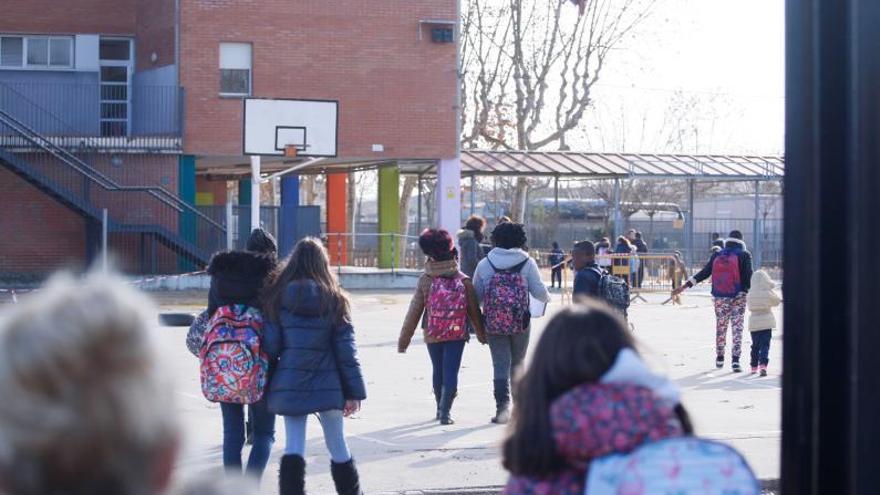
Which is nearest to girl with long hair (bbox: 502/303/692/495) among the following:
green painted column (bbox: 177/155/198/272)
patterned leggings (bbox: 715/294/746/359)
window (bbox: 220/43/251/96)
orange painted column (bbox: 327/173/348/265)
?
patterned leggings (bbox: 715/294/746/359)

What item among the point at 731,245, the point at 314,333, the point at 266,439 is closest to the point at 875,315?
the point at 314,333

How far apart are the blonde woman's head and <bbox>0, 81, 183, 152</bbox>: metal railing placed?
1233 inches

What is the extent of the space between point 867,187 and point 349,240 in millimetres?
40217

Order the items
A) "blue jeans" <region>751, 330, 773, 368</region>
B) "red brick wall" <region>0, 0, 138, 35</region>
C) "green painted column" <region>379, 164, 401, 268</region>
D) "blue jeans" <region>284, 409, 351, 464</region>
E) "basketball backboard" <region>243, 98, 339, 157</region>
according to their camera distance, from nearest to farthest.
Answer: "blue jeans" <region>284, 409, 351, 464</region> → "blue jeans" <region>751, 330, 773, 368</region> → "basketball backboard" <region>243, 98, 339, 157</region> → "red brick wall" <region>0, 0, 138, 35</region> → "green painted column" <region>379, 164, 401, 268</region>

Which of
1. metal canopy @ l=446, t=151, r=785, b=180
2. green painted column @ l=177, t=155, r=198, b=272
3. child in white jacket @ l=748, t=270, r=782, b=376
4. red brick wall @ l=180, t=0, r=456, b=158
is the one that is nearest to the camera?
child in white jacket @ l=748, t=270, r=782, b=376

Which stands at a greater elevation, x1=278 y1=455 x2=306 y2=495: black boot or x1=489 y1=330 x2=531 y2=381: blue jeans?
x1=489 y1=330 x2=531 y2=381: blue jeans

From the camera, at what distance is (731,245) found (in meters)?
15.6

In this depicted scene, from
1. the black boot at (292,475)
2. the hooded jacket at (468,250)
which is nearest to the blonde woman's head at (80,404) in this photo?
the black boot at (292,475)

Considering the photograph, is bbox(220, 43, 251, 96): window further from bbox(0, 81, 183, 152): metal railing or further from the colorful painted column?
the colorful painted column

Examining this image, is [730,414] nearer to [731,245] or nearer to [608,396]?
[731,245]

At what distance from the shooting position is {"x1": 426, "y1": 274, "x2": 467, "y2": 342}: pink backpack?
11.2 meters

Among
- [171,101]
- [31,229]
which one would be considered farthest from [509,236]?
[31,229]

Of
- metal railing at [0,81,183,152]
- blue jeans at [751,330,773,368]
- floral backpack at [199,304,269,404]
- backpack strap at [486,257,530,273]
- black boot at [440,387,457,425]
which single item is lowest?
black boot at [440,387,457,425]

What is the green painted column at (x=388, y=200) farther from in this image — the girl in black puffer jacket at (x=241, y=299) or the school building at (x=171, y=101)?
the girl in black puffer jacket at (x=241, y=299)
